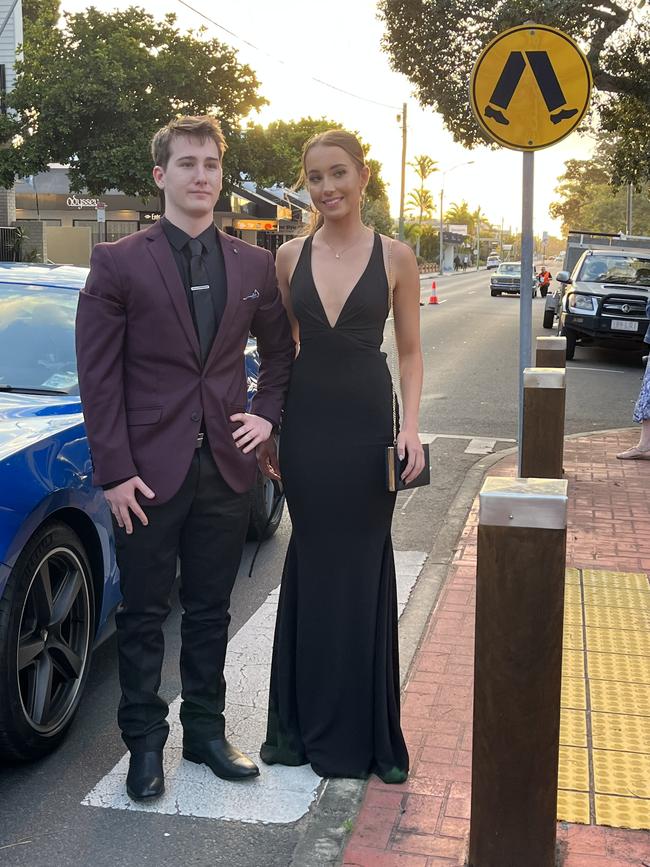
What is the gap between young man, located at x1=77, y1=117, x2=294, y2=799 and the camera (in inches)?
121

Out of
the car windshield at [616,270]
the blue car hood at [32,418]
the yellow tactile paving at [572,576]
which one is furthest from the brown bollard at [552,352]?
the car windshield at [616,270]

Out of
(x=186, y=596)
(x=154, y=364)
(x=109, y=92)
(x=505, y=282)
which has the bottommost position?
(x=186, y=596)

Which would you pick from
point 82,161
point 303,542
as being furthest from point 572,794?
point 82,161

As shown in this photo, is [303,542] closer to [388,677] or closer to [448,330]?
[388,677]

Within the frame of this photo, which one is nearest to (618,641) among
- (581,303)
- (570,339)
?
(581,303)

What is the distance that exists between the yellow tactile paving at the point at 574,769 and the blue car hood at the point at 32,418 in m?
2.01

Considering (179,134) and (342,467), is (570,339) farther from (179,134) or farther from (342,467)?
(179,134)

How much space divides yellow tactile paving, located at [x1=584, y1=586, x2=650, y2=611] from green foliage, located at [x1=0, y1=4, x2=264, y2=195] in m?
26.0

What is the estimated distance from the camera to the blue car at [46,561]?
126 inches

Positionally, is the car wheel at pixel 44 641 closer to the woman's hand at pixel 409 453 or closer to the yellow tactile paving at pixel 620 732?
the woman's hand at pixel 409 453

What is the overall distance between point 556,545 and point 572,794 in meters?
1.19

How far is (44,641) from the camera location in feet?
11.2

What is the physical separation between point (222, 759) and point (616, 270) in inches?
657

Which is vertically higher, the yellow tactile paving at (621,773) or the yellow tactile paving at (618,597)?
the yellow tactile paving at (618,597)
